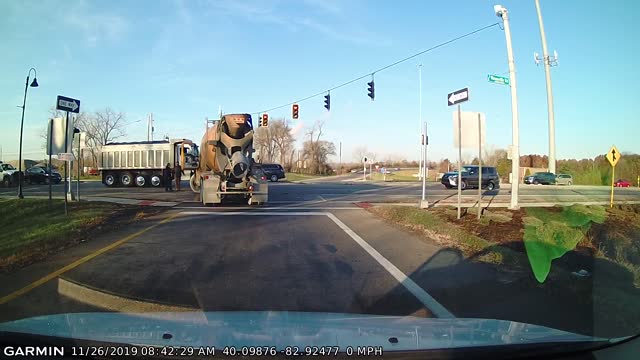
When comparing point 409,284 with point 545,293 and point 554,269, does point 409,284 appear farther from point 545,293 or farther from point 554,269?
point 554,269

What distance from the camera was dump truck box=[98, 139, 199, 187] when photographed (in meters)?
31.8

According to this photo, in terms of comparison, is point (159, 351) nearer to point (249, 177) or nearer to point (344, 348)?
point (344, 348)

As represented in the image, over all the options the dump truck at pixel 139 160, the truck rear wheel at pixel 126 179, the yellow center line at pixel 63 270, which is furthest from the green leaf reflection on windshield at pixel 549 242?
the truck rear wheel at pixel 126 179

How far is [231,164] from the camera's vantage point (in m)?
18.0

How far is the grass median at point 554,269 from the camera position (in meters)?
4.95

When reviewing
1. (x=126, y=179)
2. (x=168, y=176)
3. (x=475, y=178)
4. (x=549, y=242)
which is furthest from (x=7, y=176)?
(x=549, y=242)

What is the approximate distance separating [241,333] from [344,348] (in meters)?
0.82

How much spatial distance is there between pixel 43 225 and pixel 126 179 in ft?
76.3

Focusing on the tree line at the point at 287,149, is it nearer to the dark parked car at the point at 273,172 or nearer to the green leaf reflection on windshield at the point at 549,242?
the dark parked car at the point at 273,172

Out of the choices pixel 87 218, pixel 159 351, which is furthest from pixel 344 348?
pixel 87 218

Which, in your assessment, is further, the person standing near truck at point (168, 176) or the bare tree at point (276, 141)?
the bare tree at point (276, 141)

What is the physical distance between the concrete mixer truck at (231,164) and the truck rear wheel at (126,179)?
17.0 m

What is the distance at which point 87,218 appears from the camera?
1315 cm

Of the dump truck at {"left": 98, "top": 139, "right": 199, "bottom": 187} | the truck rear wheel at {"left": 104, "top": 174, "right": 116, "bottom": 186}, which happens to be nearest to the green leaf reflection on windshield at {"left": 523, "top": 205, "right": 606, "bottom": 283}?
the dump truck at {"left": 98, "top": 139, "right": 199, "bottom": 187}
